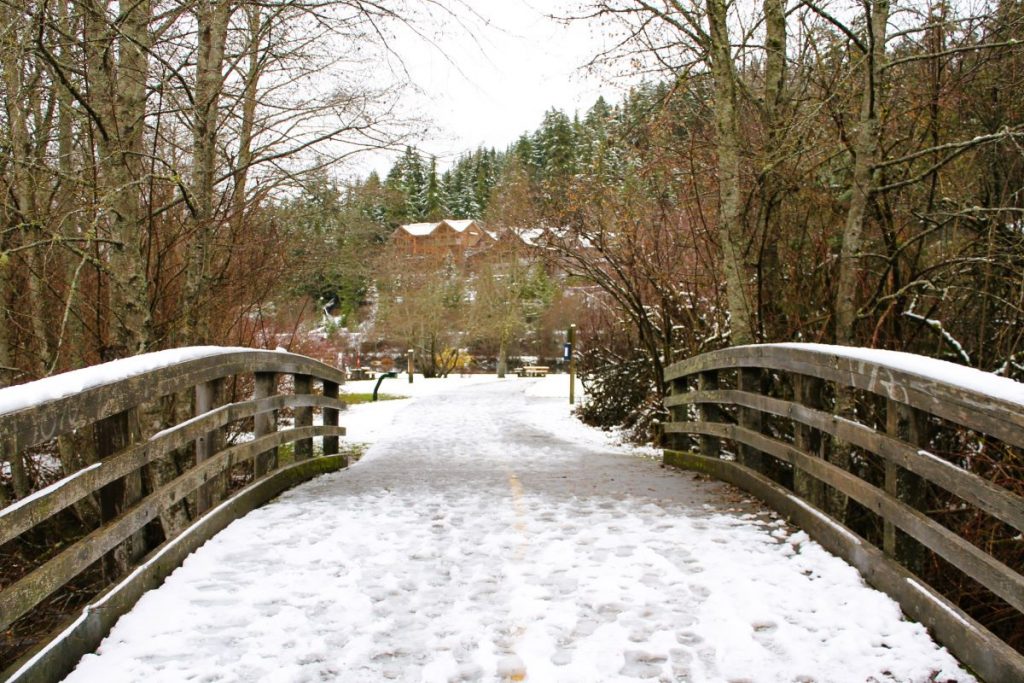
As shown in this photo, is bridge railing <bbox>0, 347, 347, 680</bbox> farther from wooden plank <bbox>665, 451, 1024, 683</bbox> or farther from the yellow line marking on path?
wooden plank <bbox>665, 451, 1024, 683</bbox>

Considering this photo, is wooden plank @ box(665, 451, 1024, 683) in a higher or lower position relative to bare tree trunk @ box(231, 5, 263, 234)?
lower

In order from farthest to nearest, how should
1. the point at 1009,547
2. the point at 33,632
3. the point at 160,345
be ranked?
the point at 160,345 → the point at 33,632 → the point at 1009,547

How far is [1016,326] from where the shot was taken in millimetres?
5961

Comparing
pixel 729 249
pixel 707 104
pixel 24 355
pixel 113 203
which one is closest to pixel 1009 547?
pixel 729 249

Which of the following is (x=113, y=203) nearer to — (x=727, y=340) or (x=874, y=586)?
(x=874, y=586)

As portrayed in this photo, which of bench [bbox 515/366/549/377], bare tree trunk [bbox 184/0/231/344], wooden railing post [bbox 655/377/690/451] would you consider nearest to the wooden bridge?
wooden railing post [bbox 655/377/690/451]

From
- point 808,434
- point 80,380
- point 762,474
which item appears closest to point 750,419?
point 762,474

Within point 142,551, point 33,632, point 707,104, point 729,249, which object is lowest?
point 33,632

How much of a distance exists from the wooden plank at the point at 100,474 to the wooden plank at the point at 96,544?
18 centimetres

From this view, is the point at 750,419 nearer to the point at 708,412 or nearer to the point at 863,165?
the point at 708,412

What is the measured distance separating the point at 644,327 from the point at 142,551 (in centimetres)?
849

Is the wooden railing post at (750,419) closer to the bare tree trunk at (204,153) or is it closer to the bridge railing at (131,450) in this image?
the bridge railing at (131,450)

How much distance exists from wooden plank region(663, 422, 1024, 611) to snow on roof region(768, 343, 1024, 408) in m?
0.61

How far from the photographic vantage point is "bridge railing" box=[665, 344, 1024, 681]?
2926mm
